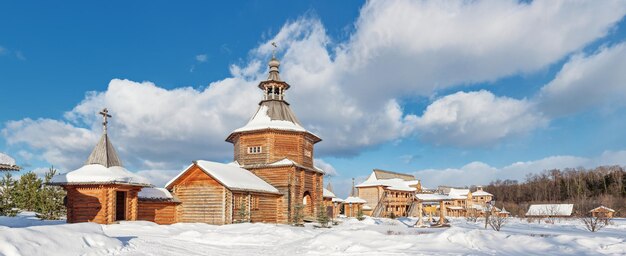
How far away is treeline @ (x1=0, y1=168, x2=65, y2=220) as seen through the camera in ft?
96.6

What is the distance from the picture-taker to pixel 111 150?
25.3m

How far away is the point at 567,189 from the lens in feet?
318

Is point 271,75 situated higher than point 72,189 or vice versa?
point 271,75

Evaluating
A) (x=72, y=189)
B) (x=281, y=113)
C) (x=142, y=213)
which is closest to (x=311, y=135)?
(x=281, y=113)

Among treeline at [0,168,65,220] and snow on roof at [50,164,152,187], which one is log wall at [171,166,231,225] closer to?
snow on roof at [50,164,152,187]

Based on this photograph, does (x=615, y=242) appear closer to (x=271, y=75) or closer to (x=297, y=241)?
(x=297, y=241)

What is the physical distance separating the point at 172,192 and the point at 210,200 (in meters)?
2.78

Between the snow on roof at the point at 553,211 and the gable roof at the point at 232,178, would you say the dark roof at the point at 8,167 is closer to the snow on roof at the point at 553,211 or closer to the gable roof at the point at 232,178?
the gable roof at the point at 232,178

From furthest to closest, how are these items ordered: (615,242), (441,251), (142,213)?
(142,213), (615,242), (441,251)

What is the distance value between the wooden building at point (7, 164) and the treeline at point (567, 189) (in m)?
82.0

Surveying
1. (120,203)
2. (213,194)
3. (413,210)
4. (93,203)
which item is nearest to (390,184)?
(413,210)

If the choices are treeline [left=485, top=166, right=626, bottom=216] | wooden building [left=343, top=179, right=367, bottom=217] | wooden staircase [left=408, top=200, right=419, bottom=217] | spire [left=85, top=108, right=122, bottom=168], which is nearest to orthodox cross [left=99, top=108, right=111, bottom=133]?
spire [left=85, top=108, right=122, bottom=168]

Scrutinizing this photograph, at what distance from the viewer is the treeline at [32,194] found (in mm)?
29438

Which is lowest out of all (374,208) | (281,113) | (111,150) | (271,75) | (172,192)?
(374,208)
